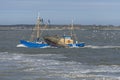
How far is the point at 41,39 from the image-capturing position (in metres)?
87.1

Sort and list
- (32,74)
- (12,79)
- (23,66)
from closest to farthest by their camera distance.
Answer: (12,79), (32,74), (23,66)

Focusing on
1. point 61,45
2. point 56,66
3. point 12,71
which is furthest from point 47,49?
point 12,71

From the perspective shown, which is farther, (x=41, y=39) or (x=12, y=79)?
(x=41, y=39)

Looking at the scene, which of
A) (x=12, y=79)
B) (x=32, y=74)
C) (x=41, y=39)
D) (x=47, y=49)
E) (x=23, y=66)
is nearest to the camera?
(x=12, y=79)

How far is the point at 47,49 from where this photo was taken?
255 feet

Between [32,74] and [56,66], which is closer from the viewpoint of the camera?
[32,74]

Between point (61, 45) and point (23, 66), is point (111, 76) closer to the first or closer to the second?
point (23, 66)

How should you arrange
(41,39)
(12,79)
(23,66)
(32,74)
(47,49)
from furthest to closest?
(41,39), (47,49), (23,66), (32,74), (12,79)

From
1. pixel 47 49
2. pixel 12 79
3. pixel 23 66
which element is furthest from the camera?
pixel 47 49

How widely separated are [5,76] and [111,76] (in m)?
7.44

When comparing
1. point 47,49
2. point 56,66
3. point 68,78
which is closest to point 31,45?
point 47,49

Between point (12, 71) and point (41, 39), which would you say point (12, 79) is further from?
point (41, 39)

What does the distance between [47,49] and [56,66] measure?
3211cm

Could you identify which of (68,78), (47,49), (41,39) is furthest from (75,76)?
(41,39)
